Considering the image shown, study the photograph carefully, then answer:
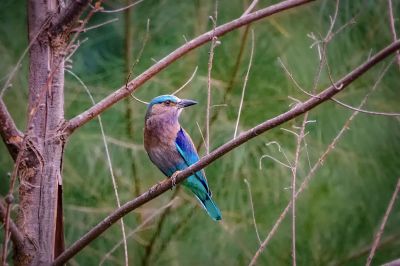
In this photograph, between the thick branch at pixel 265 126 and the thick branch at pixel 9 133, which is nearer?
the thick branch at pixel 265 126

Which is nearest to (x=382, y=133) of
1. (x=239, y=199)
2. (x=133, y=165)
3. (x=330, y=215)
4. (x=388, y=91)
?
(x=388, y=91)

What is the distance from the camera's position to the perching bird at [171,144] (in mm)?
3510

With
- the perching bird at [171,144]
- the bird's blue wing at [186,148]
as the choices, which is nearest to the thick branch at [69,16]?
the perching bird at [171,144]

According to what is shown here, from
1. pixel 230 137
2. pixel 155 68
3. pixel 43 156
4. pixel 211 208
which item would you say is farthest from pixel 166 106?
pixel 43 156

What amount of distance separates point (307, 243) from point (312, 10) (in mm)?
1174

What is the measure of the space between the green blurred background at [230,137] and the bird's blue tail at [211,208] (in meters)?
0.43

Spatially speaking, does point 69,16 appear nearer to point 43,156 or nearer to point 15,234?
point 43,156

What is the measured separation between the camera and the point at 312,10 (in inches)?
168

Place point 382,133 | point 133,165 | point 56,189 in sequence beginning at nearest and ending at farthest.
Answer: point 56,189 < point 133,165 < point 382,133

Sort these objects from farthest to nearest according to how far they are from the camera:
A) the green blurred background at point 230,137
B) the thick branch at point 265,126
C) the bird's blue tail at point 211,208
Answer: the green blurred background at point 230,137
the bird's blue tail at point 211,208
the thick branch at point 265,126

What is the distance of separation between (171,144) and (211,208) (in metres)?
0.33

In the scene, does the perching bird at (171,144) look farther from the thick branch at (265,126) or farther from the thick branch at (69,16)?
the thick branch at (69,16)

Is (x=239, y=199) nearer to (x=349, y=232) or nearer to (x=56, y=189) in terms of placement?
(x=349, y=232)

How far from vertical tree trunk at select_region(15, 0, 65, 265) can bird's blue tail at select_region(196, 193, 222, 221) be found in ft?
3.74
